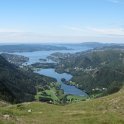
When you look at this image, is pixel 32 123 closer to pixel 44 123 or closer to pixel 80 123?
pixel 44 123

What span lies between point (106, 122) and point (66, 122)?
610 centimetres

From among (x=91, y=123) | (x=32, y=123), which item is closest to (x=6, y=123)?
(x=32, y=123)

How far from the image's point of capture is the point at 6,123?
38.2 metres

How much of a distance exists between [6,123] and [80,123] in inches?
503

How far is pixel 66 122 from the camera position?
47344 millimetres

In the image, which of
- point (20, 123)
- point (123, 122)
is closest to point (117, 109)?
point (123, 122)

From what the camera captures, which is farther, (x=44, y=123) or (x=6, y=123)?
(x=44, y=123)

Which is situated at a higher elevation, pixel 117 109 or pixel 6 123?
pixel 6 123

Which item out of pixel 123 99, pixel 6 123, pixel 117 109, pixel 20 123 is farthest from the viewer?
pixel 123 99

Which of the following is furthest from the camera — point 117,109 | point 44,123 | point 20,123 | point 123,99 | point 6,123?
point 123,99

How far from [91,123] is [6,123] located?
1437 cm

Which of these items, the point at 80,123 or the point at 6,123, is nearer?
the point at 6,123

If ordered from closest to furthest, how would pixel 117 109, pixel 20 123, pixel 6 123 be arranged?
pixel 6 123 < pixel 20 123 < pixel 117 109

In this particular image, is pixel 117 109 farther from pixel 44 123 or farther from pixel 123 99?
pixel 44 123
